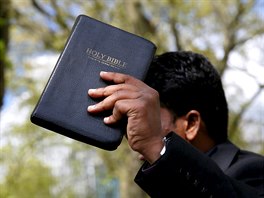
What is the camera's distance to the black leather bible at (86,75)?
158 cm

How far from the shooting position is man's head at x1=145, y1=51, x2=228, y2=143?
2316 millimetres

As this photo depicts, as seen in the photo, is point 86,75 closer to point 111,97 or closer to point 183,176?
point 111,97

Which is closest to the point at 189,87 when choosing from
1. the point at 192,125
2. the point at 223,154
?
the point at 192,125

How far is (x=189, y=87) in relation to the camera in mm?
2350

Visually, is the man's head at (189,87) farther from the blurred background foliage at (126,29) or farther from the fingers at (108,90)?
the blurred background foliage at (126,29)

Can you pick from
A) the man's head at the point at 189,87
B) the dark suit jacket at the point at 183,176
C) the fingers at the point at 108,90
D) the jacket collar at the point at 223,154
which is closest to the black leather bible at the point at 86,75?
the fingers at the point at 108,90

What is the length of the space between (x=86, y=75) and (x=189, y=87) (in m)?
0.78

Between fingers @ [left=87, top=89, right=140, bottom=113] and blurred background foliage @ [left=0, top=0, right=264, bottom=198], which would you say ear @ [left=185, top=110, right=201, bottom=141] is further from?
blurred background foliage @ [left=0, top=0, right=264, bottom=198]

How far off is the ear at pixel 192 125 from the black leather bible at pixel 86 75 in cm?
65

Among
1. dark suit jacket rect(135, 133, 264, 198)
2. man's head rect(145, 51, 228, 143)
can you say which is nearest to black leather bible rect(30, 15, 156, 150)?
dark suit jacket rect(135, 133, 264, 198)

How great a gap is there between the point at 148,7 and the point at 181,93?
10.4m

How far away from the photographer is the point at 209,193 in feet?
5.21

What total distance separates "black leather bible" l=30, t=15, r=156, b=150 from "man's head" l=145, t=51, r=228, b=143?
0.55m

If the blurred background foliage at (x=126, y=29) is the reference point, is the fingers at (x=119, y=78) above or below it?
above
